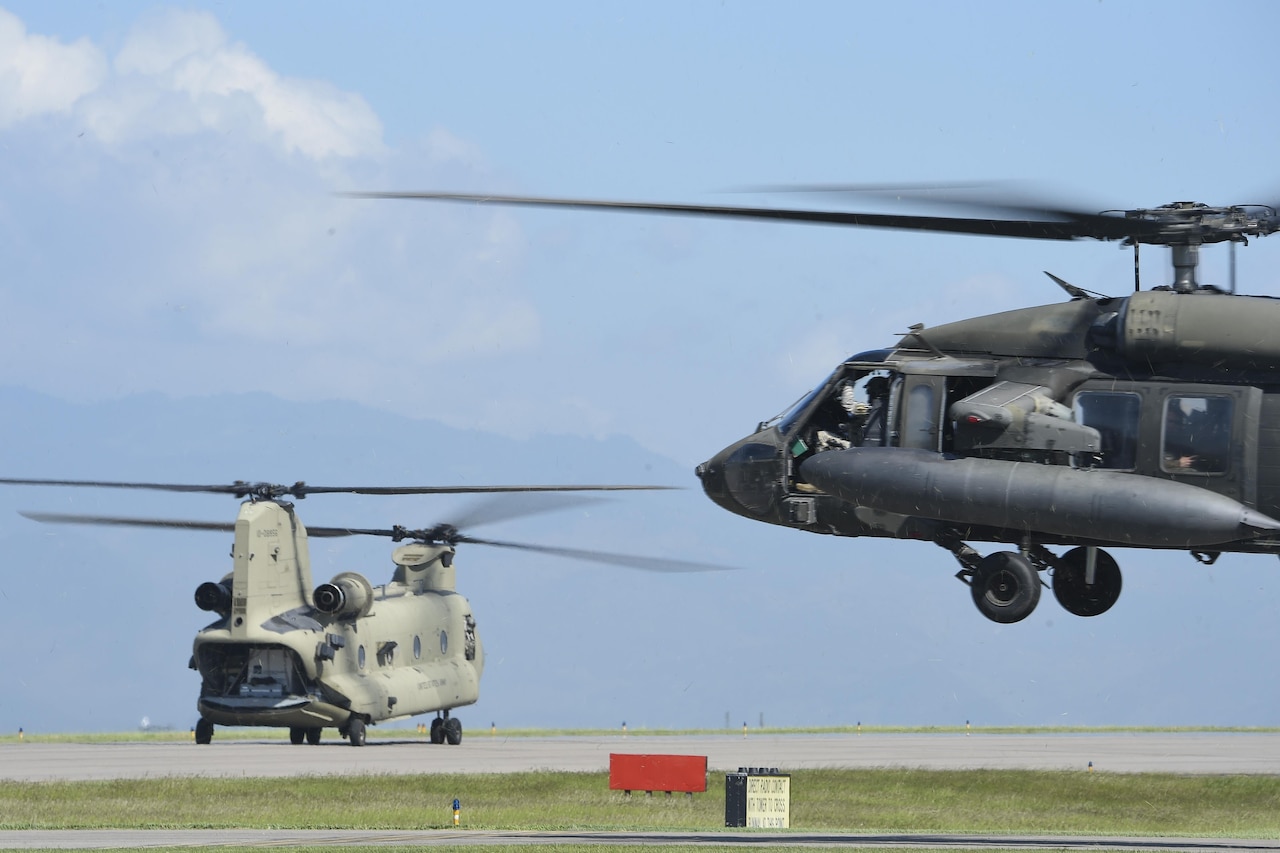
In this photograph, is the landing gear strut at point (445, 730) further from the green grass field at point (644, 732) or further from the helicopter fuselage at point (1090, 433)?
the helicopter fuselage at point (1090, 433)

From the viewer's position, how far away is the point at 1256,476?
652 inches

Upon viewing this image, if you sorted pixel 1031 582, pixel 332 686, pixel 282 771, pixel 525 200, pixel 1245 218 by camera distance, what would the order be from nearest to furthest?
pixel 525 200 < pixel 1245 218 < pixel 1031 582 < pixel 282 771 < pixel 332 686

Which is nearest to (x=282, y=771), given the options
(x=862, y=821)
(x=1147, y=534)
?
(x=862, y=821)

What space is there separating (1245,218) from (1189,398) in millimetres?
1901

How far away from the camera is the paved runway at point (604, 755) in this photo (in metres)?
36.5

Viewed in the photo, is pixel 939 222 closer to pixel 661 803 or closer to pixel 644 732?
pixel 661 803

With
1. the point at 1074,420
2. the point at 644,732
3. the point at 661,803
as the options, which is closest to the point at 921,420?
the point at 1074,420

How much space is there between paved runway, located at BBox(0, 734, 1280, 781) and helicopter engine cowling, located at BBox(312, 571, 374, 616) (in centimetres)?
356

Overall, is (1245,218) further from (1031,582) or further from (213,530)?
(213,530)

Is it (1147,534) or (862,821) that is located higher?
(1147,534)

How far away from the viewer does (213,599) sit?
130 ft

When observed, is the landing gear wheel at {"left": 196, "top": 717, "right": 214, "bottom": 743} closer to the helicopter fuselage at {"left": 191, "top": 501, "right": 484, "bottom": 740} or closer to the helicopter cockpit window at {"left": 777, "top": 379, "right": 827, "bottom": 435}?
the helicopter fuselage at {"left": 191, "top": 501, "right": 484, "bottom": 740}

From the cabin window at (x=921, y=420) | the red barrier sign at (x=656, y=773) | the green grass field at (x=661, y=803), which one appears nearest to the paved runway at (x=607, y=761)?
the green grass field at (x=661, y=803)

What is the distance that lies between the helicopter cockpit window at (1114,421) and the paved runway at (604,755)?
21.5m
